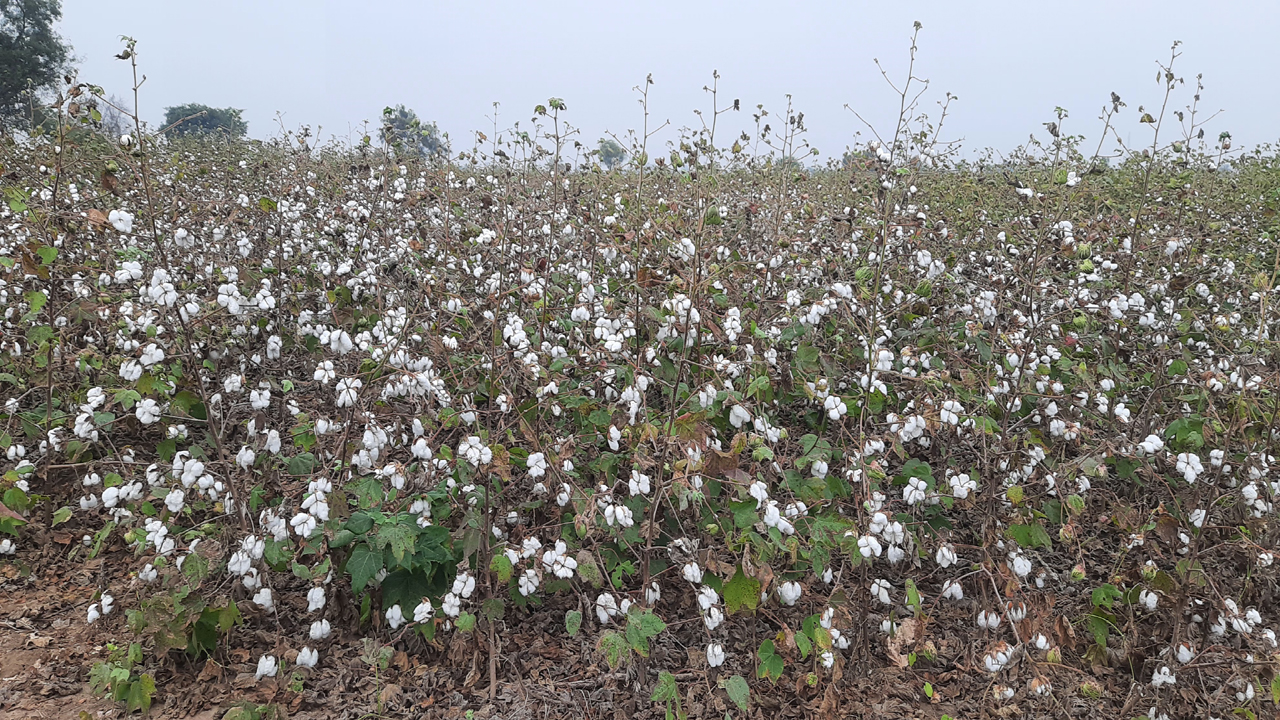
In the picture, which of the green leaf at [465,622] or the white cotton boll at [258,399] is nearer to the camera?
the green leaf at [465,622]

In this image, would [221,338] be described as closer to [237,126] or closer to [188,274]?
[188,274]

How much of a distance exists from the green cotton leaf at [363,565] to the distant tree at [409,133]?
3534 mm

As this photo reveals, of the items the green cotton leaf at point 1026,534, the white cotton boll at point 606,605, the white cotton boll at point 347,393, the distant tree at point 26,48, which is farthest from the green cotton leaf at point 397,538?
the distant tree at point 26,48

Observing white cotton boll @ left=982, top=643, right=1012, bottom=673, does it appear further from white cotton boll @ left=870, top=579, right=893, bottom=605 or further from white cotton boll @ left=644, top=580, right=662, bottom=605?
white cotton boll @ left=644, top=580, right=662, bottom=605

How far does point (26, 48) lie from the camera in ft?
93.4

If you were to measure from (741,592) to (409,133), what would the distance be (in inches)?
252

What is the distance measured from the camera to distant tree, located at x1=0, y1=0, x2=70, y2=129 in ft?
90.4


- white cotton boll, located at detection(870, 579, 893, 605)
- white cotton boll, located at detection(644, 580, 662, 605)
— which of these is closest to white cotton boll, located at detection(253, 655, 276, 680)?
white cotton boll, located at detection(644, 580, 662, 605)

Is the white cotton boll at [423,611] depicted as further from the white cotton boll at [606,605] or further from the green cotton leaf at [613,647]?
the green cotton leaf at [613,647]

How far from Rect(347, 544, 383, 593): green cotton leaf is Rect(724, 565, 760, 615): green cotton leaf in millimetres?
1434

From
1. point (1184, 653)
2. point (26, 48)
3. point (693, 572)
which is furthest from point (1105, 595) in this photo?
point (26, 48)

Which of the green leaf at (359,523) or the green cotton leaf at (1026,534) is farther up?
the green leaf at (359,523)

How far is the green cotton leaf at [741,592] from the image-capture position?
2.64 metres

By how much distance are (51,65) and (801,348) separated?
130ft
